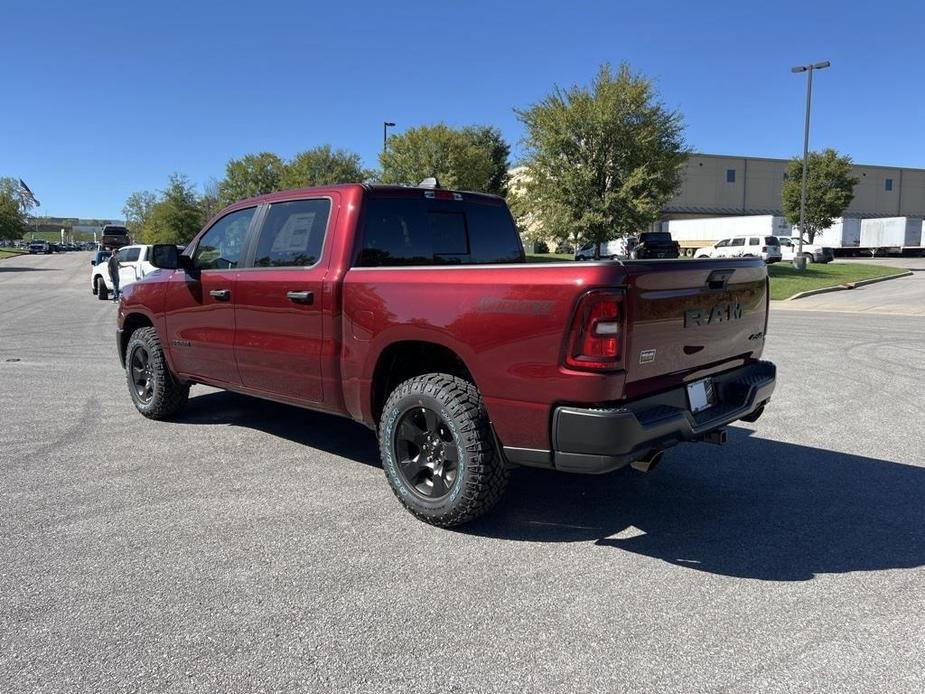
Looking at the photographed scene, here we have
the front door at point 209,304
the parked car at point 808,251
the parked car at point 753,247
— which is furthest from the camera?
the parked car at point 808,251

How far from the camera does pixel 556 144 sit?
1045 inches

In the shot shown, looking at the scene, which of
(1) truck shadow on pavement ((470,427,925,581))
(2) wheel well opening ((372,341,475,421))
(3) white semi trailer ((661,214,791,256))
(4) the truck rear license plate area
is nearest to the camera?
(1) truck shadow on pavement ((470,427,925,581))

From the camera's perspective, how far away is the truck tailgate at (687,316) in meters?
3.21

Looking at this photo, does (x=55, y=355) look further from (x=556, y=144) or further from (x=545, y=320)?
(x=556, y=144)

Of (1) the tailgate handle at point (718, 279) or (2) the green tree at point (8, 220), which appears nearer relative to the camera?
(1) the tailgate handle at point (718, 279)

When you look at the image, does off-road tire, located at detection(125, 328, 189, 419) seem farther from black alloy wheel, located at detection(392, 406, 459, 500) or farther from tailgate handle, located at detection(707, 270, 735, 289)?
tailgate handle, located at detection(707, 270, 735, 289)

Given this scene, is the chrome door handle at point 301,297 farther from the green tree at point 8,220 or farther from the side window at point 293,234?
the green tree at point 8,220

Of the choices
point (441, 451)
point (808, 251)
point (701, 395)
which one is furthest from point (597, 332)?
point (808, 251)

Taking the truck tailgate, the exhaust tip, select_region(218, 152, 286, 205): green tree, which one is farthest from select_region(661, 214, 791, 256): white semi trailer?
the exhaust tip

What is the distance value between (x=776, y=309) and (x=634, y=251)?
12.5m

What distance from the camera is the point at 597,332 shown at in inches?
122

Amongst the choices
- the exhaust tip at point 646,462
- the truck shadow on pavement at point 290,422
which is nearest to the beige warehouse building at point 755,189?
the truck shadow on pavement at point 290,422

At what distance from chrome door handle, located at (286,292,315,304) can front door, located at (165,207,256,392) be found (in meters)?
0.73

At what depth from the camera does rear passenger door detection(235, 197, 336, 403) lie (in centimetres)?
436
